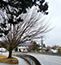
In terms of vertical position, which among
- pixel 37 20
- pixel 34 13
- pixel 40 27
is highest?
pixel 34 13

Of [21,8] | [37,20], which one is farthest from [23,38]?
[21,8]

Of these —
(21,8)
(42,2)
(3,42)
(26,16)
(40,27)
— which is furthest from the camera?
(3,42)

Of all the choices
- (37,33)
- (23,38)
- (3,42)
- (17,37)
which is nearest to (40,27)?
(37,33)

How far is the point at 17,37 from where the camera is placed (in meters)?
19.9

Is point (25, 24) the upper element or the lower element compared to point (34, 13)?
lower

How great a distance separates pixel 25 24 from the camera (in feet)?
59.8

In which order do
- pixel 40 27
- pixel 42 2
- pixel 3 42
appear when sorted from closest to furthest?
pixel 42 2 → pixel 40 27 → pixel 3 42

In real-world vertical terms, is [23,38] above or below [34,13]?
below

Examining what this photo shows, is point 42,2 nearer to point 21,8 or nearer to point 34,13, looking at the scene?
point 21,8

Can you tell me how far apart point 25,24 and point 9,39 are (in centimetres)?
456

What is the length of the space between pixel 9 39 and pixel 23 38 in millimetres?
3031

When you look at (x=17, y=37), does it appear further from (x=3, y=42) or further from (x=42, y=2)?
(x=42, y=2)

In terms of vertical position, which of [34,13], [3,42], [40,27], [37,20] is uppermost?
[34,13]

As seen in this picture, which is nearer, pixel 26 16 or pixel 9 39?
pixel 26 16
